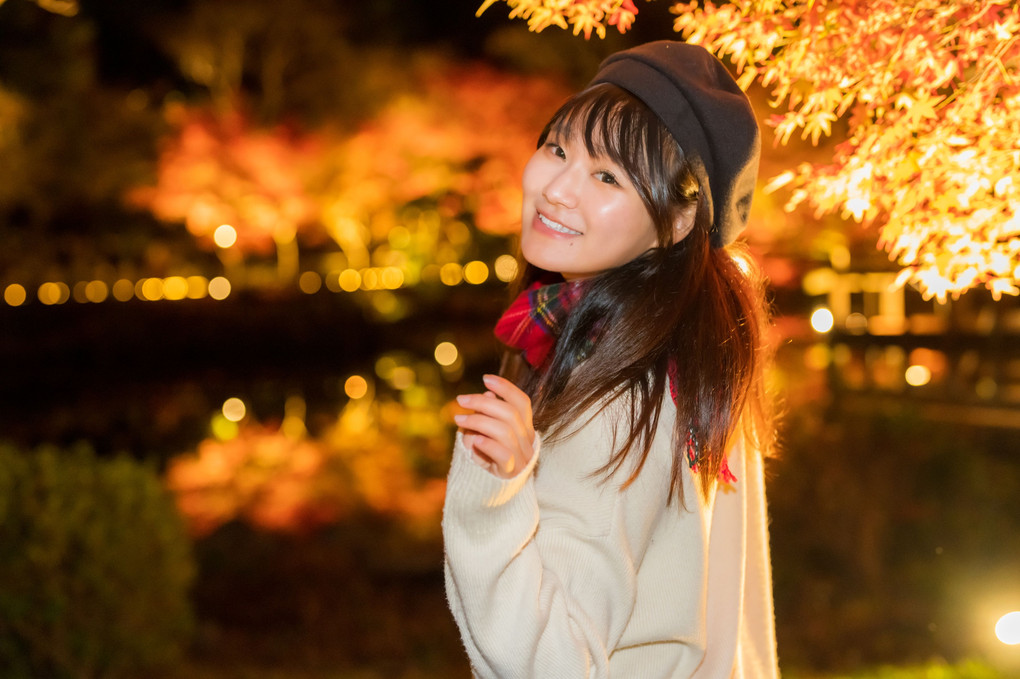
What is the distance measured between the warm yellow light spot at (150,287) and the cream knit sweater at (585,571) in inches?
841

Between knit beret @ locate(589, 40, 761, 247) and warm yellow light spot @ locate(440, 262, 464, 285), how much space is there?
2174 cm

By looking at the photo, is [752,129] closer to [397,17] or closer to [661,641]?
[661,641]

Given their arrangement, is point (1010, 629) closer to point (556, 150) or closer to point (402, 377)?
point (556, 150)

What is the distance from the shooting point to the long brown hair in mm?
1427

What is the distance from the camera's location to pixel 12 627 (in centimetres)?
362

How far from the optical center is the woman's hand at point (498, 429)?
4.05ft

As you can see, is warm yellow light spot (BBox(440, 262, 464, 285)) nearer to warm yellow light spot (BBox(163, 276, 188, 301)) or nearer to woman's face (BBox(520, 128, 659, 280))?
warm yellow light spot (BBox(163, 276, 188, 301))

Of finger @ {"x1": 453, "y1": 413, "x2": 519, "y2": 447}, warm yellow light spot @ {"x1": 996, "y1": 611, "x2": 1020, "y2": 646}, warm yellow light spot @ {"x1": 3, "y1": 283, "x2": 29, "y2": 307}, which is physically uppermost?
warm yellow light spot @ {"x1": 3, "y1": 283, "x2": 29, "y2": 307}

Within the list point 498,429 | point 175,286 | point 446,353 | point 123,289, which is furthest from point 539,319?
point 175,286

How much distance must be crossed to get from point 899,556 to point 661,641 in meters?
4.81

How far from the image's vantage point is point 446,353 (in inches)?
599

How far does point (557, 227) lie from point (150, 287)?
21.8 m

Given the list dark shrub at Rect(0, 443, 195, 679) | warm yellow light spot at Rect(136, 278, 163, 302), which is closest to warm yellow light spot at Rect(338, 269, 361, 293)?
warm yellow light spot at Rect(136, 278, 163, 302)

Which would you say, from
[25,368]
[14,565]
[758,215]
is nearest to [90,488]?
[14,565]
